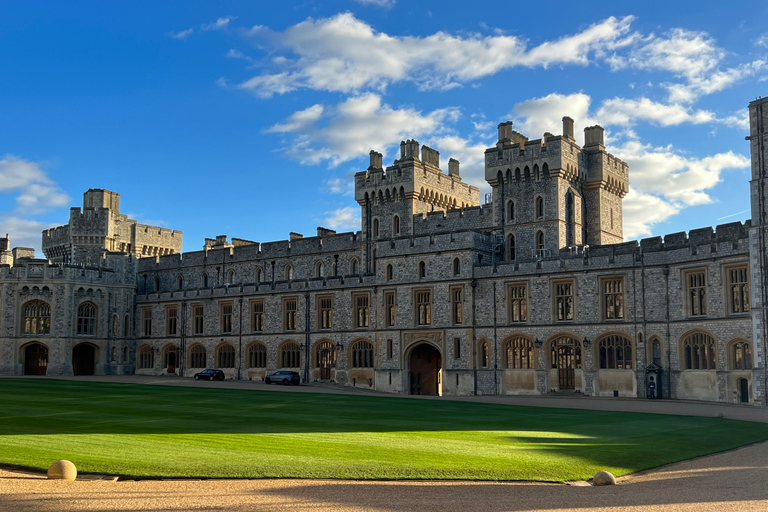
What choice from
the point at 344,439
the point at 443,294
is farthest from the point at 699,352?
the point at 344,439

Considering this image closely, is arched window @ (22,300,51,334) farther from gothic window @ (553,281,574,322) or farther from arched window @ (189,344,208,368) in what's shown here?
gothic window @ (553,281,574,322)

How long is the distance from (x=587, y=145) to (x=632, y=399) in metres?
17.9

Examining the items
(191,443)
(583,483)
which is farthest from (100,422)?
(583,483)

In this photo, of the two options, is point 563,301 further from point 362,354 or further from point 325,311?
point 325,311

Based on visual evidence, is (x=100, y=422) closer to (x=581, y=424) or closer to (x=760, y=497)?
(x=581, y=424)

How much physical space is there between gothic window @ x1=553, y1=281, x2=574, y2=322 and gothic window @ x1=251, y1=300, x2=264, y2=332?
21.7 m

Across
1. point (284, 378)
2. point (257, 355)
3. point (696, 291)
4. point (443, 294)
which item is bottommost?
point (284, 378)

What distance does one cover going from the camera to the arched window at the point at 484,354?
139ft

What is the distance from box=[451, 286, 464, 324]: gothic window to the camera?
4344 cm

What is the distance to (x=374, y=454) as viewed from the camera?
608 inches

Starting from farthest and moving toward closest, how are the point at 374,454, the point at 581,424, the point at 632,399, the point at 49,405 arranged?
the point at 632,399
the point at 49,405
the point at 581,424
the point at 374,454

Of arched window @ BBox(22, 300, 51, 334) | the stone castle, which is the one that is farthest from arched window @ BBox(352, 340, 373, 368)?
arched window @ BBox(22, 300, 51, 334)

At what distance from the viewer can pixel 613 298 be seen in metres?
39.0

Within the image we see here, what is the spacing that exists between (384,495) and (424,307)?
33.0 meters
